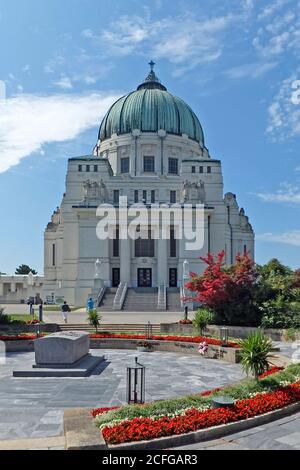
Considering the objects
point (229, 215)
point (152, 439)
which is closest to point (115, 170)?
point (229, 215)

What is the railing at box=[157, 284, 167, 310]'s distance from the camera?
4522 centimetres

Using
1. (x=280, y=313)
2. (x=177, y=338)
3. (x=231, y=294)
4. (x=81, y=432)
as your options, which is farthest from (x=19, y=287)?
(x=81, y=432)

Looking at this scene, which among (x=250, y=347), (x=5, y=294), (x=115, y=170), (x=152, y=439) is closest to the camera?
(x=152, y=439)

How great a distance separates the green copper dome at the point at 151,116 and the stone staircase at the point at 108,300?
26.8 meters

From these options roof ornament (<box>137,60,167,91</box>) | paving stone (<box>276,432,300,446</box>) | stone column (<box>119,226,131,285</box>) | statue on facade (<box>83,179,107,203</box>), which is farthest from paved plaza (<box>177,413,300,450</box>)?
roof ornament (<box>137,60,167,91</box>)

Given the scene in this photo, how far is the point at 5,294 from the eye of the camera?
75375 millimetres

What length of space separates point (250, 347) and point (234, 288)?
1741 centimetres

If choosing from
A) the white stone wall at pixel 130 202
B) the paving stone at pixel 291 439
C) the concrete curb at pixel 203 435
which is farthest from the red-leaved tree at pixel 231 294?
the white stone wall at pixel 130 202

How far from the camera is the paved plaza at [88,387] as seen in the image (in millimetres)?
10276

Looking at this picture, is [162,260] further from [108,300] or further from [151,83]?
[151,83]

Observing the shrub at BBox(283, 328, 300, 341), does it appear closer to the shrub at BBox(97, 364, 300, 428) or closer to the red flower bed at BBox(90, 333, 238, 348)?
the red flower bed at BBox(90, 333, 238, 348)

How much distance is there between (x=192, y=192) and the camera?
185 feet

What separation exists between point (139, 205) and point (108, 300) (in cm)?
1325
